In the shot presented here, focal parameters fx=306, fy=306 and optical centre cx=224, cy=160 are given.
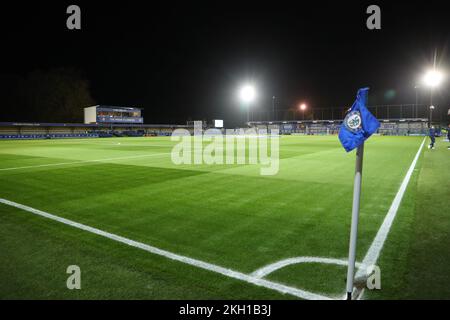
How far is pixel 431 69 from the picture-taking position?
32.9 meters

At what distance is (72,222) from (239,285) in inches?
159

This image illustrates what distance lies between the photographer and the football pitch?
140 inches

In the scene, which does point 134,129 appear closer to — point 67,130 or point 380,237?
point 67,130

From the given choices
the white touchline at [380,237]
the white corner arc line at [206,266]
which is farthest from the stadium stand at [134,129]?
the white touchline at [380,237]

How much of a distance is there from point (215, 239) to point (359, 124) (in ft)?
9.72

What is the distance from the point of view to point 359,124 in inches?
127

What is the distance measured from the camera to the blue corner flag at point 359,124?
124 inches

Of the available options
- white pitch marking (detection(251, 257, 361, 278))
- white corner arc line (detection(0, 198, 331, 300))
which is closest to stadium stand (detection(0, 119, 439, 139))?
white corner arc line (detection(0, 198, 331, 300))

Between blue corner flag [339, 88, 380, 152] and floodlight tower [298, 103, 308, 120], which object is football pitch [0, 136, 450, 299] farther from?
floodlight tower [298, 103, 308, 120]

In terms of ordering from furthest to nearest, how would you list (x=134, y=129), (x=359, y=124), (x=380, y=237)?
(x=134, y=129), (x=380, y=237), (x=359, y=124)

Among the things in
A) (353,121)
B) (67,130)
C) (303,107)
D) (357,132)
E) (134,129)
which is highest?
(303,107)

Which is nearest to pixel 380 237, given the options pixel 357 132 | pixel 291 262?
pixel 291 262

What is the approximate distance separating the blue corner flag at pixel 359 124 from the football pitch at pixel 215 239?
67.0 inches

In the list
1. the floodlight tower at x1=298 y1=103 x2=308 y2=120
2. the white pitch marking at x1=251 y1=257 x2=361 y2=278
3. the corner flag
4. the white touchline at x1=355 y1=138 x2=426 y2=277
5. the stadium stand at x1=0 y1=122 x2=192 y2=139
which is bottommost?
the white pitch marking at x1=251 y1=257 x2=361 y2=278
